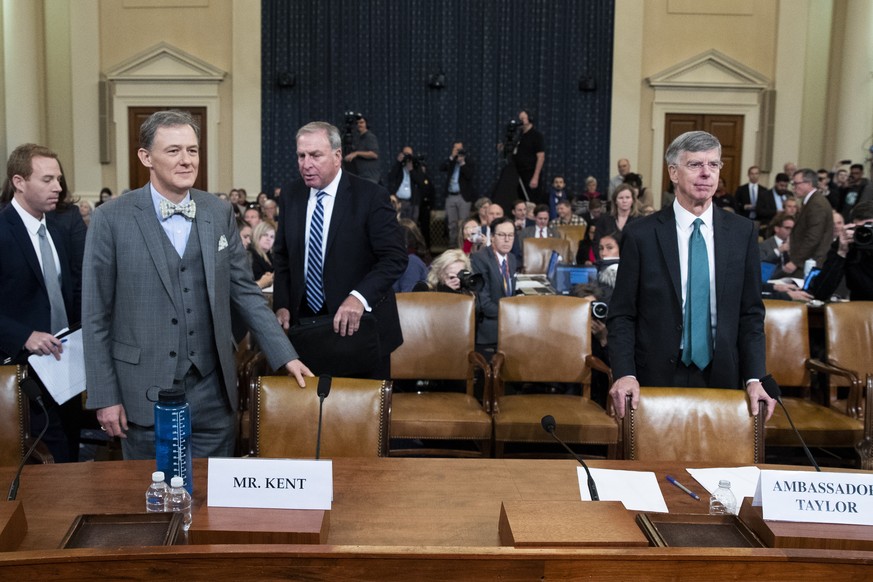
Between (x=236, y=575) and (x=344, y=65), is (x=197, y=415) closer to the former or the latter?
(x=236, y=575)

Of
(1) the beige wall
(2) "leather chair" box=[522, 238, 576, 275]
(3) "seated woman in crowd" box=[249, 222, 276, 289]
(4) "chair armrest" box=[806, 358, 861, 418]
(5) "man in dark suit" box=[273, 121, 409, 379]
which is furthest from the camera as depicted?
(1) the beige wall

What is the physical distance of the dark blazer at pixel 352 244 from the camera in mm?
3279

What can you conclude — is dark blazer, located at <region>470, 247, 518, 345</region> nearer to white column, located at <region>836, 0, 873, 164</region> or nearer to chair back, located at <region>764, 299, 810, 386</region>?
chair back, located at <region>764, 299, 810, 386</region>

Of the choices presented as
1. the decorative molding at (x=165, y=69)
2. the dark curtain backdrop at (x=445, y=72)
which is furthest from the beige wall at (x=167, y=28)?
the dark curtain backdrop at (x=445, y=72)

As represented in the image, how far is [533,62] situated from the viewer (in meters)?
14.8

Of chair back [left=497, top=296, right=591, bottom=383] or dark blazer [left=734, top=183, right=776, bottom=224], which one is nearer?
chair back [left=497, top=296, right=591, bottom=383]

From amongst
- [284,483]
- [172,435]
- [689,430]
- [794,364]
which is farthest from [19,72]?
[284,483]

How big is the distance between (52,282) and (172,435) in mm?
1762

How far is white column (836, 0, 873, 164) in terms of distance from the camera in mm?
12531

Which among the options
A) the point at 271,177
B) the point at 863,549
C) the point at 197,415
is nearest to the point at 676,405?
the point at 863,549

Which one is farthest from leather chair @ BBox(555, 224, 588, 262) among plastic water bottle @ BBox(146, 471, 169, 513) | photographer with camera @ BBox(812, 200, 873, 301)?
plastic water bottle @ BBox(146, 471, 169, 513)

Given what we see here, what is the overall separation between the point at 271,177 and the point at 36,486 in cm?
1282

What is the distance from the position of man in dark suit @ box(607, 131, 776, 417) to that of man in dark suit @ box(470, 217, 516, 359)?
1933 mm

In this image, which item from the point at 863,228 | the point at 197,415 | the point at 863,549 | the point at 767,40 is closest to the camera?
the point at 863,549
